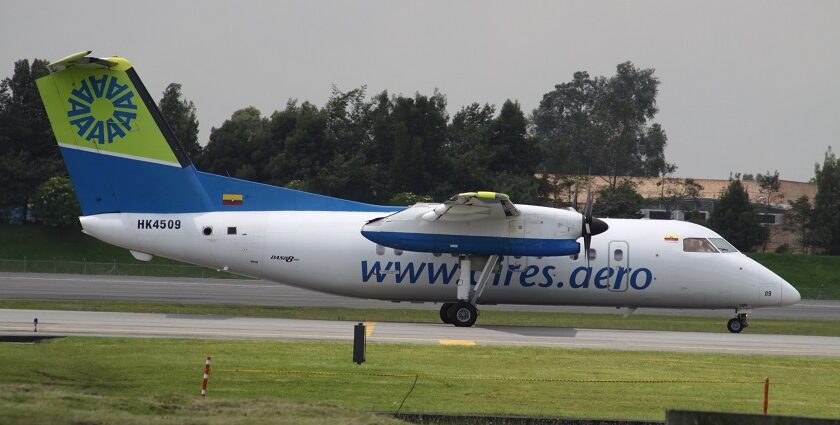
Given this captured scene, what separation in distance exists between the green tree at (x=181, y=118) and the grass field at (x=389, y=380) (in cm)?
5178

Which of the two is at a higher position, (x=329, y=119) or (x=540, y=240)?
(x=329, y=119)

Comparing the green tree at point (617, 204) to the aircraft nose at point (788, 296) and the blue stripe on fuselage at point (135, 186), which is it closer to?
the aircraft nose at point (788, 296)

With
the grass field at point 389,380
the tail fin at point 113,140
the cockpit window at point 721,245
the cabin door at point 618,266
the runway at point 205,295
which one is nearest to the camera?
the grass field at point 389,380

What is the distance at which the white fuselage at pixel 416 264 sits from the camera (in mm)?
28406

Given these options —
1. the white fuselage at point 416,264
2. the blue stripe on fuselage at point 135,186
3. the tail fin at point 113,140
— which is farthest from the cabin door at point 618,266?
the tail fin at point 113,140

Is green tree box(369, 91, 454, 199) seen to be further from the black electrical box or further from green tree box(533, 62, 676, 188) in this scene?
the black electrical box

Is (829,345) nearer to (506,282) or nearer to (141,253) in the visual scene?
(506,282)

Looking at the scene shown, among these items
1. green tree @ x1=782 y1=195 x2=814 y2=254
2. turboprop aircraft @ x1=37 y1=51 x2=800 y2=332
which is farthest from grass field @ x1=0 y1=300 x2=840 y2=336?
green tree @ x1=782 y1=195 x2=814 y2=254

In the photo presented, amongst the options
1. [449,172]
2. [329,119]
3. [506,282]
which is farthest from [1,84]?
[506,282]

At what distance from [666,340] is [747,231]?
46284 mm

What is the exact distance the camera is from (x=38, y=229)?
65.0 m

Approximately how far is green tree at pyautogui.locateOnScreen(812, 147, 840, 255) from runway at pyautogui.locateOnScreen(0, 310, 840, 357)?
4410 centimetres

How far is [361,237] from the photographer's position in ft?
94.8

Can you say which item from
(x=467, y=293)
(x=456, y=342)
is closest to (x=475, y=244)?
(x=467, y=293)
